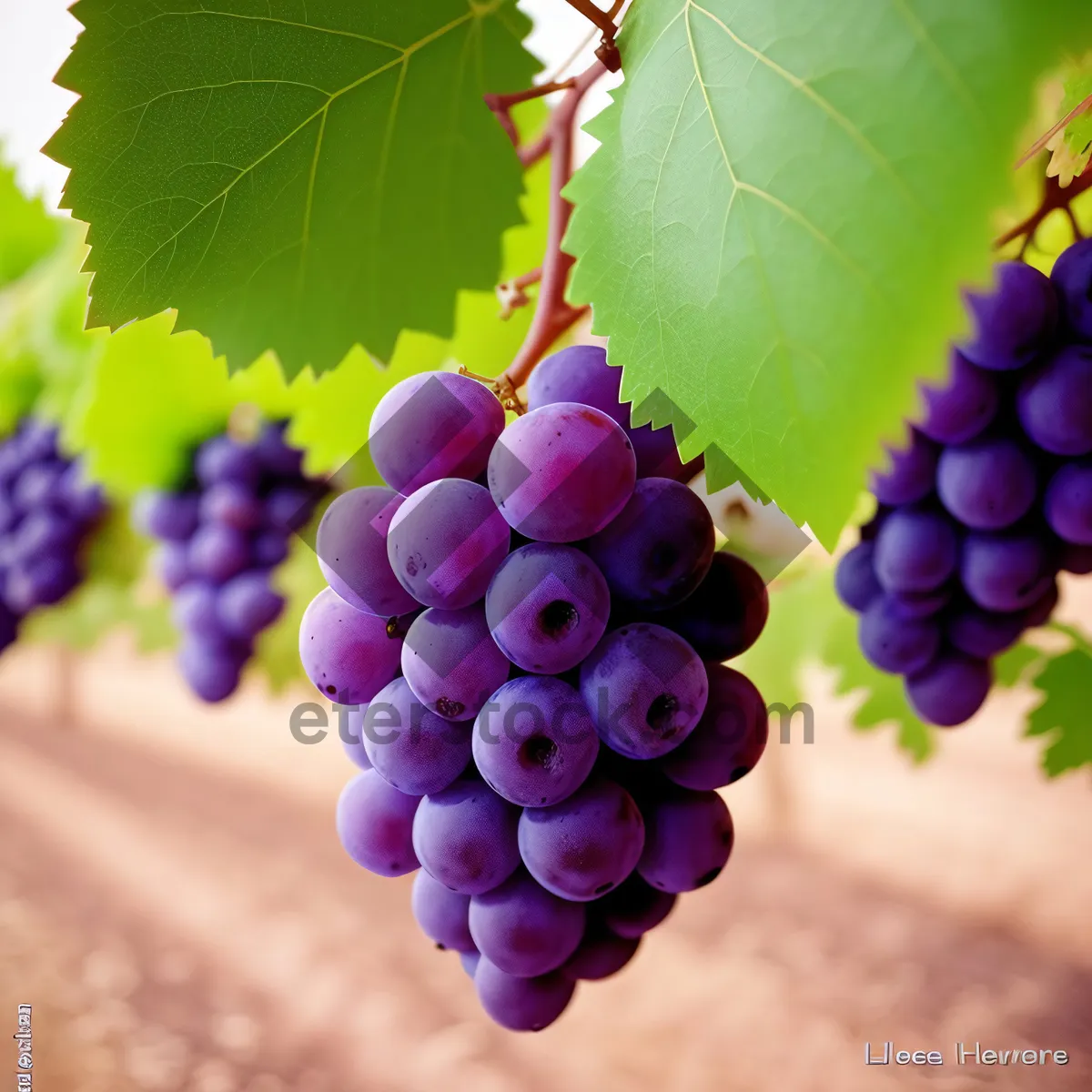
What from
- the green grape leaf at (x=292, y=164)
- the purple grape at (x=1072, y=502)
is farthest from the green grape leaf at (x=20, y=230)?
the purple grape at (x=1072, y=502)

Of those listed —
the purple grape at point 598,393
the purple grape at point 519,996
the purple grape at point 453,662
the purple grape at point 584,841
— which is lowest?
the purple grape at point 519,996

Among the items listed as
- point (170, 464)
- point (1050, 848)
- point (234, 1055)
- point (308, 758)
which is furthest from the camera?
point (308, 758)

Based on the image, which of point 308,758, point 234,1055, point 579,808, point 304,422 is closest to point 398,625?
point 579,808

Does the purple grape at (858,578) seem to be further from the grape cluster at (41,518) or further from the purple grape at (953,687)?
the grape cluster at (41,518)

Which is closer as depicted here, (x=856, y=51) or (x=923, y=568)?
(x=856, y=51)

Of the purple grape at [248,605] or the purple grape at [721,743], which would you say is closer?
the purple grape at [721,743]

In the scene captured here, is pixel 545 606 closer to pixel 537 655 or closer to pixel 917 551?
pixel 537 655

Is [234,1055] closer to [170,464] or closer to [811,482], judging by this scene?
[170,464]
